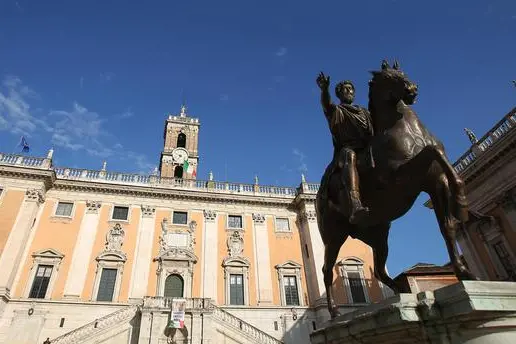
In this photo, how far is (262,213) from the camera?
27.4m

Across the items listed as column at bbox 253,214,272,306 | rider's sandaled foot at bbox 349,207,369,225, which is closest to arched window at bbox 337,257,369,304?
column at bbox 253,214,272,306

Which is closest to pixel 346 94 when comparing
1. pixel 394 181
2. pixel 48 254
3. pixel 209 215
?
pixel 394 181

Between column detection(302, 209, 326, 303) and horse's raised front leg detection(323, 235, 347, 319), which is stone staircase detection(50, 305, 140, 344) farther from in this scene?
horse's raised front leg detection(323, 235, 347, 319)

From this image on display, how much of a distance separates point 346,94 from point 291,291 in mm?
21390

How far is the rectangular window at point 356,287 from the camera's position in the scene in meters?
23.9

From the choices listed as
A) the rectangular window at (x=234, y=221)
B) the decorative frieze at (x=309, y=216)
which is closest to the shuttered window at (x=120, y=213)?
the rectangular window at (x=234, y=221)

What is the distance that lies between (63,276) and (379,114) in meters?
23.1

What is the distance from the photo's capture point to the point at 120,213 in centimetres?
2480

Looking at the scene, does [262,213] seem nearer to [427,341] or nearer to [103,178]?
[103,178]

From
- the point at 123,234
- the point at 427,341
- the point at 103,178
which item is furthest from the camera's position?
the point at 103,178

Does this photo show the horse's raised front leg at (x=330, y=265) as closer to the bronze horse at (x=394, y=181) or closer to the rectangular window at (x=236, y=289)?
the bronze horse at (x=394, y=181)

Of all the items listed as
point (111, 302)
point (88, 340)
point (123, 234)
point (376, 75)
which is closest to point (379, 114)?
point (376, 75)

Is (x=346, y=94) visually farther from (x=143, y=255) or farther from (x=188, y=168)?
(x=188, y=168)

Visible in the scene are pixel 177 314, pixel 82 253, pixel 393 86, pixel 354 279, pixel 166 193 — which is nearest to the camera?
pixel 393 86
